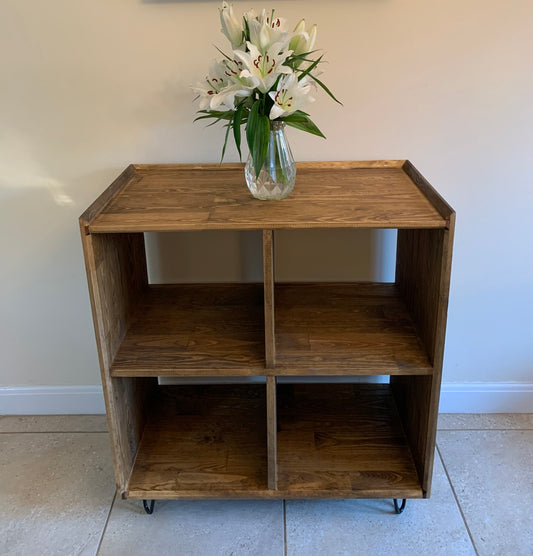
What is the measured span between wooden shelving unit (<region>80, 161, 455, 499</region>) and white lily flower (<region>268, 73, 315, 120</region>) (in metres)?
0.22

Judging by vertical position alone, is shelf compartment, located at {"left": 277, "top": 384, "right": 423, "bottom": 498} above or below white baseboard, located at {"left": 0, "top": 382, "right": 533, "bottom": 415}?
above

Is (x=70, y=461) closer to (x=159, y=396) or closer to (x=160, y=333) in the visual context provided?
(x=159, y=396)

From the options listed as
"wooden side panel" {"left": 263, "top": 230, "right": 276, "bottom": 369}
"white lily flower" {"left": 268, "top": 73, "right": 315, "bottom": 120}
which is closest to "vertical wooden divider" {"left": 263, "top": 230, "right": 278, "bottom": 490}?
"wooden side panel" {"left": 263, "top": 230, "right": 276, "bottom": 369}

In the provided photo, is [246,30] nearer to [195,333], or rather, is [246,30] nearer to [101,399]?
[195,333]

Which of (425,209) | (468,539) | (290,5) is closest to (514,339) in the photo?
(468,539)

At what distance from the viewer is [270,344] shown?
1.40 meters

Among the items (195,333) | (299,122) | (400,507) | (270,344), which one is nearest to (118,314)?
(195,333)

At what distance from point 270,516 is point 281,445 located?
19cm

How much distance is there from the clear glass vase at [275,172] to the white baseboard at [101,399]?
983 mm

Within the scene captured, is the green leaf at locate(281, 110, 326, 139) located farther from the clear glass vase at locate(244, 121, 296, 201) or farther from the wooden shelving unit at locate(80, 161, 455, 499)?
the wooden shelving unit at locate(80, 161, 455, 499)

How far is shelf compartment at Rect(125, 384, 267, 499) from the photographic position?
158cm

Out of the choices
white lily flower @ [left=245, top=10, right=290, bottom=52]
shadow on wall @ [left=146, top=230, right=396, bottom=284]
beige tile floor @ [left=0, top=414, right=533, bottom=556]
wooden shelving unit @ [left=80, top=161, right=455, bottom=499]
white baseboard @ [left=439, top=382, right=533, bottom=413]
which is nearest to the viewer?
white lily flower @ [left=245, top=10, right=290, bottom=52]

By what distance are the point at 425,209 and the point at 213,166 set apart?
646 millimetres

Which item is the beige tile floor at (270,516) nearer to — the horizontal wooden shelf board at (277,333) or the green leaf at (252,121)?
the horizontal wooden shelf board at (277,333)
